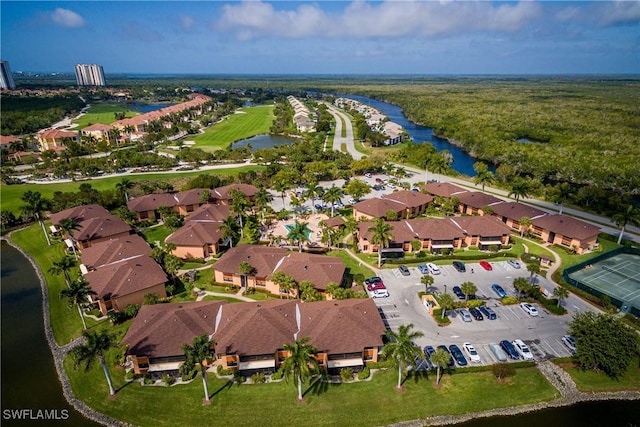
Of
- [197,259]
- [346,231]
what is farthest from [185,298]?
[346,231]

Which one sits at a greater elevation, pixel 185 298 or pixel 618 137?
pixel 618 137

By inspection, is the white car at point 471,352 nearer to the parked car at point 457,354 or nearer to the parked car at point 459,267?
the parked car at point 457,354

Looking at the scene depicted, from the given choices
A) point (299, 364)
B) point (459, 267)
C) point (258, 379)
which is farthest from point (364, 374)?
point (459, 267)

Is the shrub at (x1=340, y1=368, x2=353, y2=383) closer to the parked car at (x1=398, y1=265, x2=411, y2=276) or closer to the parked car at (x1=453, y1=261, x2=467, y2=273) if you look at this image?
the parked car at (x1=398, y1=265, x2=411, y2=276)

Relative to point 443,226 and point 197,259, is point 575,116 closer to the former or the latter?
point 443,226

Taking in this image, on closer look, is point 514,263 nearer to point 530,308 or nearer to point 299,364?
point 530,308

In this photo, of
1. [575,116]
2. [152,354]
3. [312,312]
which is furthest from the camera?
[575,116]

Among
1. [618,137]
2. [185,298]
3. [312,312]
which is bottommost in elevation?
[185,298]
